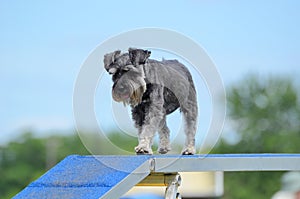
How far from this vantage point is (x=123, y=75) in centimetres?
585

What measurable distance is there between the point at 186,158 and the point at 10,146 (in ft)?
182

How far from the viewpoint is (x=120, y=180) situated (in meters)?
5.67

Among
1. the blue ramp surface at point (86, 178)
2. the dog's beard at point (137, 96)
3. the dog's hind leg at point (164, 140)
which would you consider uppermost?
the dog's beard at point (137, 96)

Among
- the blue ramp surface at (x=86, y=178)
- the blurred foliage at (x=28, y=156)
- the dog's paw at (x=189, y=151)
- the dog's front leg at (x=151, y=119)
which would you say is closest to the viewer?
the blue ramp surface at (x=86, y=178)

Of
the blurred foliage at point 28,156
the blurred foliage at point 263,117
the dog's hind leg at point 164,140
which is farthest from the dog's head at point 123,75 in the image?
the blurred foliage at point 28,156

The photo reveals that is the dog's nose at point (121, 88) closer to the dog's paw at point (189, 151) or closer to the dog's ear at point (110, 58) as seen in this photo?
the dog's ear at point (110, 58)

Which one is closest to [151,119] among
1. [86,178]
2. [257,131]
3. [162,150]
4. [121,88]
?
[121,88]

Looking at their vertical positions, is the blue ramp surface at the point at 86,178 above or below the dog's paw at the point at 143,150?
below

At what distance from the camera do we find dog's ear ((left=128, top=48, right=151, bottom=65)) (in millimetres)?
5902

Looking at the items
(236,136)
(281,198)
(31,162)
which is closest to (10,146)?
(31,162)

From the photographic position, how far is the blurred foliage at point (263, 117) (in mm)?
46625

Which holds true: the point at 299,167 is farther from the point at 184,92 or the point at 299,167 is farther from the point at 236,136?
the point at 236,136

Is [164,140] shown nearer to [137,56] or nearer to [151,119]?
[151,119]

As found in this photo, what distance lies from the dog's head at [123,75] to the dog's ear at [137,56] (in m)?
0.02
